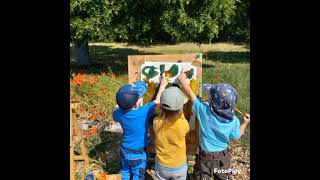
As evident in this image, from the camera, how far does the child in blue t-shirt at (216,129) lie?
385cm

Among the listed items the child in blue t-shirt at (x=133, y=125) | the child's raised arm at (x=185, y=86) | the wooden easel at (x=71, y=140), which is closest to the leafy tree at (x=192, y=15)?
the child's raised arm at (x=185, y=86)

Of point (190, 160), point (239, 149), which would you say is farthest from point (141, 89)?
point (239, 149)

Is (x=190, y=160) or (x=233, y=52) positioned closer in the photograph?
(x=190, y=160)

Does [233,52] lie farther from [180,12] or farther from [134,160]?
[134,160]

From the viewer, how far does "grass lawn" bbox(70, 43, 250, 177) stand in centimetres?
959

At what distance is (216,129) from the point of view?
3.92 metres

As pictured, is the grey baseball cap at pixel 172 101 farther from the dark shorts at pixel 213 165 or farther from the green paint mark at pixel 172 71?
the green paint mark at pixel 172 71

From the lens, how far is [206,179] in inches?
159

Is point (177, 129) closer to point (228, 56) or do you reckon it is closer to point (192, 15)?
point (192, 15)

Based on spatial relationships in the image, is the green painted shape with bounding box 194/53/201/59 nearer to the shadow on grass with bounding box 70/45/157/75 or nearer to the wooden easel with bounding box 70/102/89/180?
the wooden easel with bounding box 70/102/89/180

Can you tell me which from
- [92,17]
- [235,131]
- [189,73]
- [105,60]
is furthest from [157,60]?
[105,60]

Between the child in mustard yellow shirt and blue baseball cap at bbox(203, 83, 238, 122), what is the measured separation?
0.30 meters

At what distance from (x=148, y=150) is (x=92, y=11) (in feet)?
19.2

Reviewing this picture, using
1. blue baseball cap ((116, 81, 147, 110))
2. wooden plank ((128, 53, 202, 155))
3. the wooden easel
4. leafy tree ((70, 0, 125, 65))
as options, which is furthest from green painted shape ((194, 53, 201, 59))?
leafy tree ((70, 0, 125, 65))
